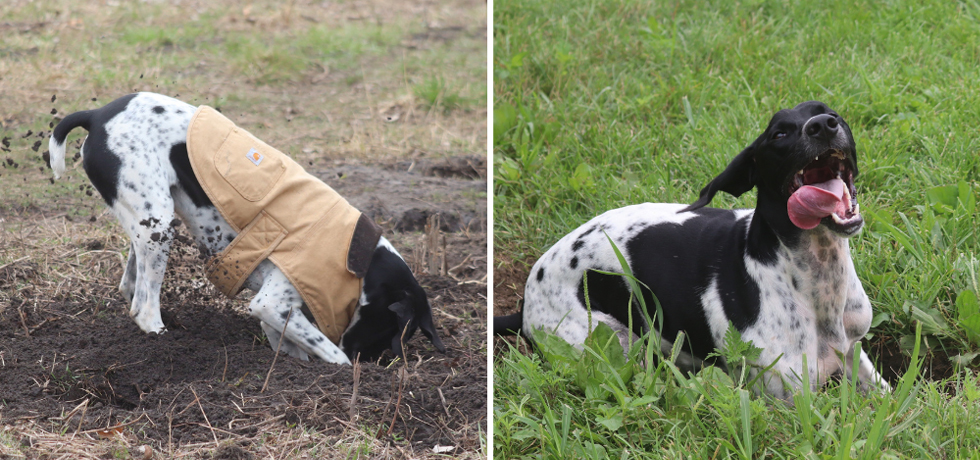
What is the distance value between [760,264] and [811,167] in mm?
387

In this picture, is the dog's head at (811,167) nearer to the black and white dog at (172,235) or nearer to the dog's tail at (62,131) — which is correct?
the black and white dog at (172,235)

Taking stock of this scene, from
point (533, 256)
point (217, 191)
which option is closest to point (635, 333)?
point (533, 256)

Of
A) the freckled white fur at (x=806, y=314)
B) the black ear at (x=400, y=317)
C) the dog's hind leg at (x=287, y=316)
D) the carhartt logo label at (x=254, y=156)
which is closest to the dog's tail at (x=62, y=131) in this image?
the carhartt logo label at (x=254, y=156)

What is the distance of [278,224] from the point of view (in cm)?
388

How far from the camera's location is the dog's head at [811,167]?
2.77 metres

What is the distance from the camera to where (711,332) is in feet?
10.5

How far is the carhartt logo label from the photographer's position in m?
3.92

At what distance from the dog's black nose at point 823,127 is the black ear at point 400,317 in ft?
6.09

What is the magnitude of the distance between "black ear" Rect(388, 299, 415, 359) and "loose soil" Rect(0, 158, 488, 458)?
8 centimetres

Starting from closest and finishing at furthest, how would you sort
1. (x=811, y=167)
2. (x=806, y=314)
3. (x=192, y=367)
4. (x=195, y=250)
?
(x=811, y=167), (x=806, y=314), (x=192, y=367), (x=195, y=250)

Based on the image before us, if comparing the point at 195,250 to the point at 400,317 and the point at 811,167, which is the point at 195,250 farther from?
the point at 811,167

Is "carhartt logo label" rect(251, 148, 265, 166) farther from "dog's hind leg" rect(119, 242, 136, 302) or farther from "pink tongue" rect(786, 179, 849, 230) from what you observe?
"pink tongue" rect(786, 179, 849, 230)

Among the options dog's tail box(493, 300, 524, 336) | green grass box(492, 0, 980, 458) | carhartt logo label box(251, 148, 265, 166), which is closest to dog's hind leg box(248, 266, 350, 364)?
carhartt logo label box(251, 148, 265, 166)

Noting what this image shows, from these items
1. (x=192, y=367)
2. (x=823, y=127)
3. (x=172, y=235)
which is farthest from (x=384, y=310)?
(x=823, y=127)
